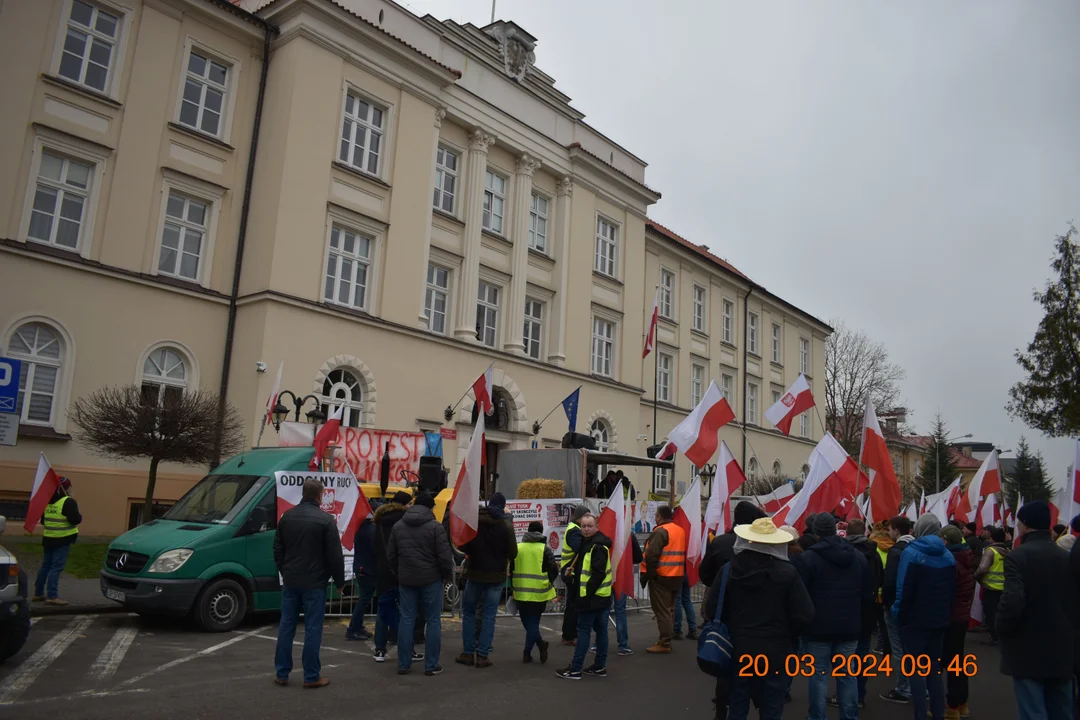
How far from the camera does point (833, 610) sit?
648 cm

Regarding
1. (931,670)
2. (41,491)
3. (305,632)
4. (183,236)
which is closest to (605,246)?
(183,236)

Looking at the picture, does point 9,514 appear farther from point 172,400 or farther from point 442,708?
point 442,708

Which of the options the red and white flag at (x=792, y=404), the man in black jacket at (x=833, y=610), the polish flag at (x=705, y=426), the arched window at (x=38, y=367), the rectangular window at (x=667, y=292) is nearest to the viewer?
the man in black jacket at (x=833, y=610)

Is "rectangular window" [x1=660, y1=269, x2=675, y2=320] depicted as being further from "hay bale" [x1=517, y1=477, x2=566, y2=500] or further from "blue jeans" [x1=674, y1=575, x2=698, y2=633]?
"blue jeans" [x1=674, y1=575, x2=698, y2=633]

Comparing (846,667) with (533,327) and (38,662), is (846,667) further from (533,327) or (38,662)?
(533,327)

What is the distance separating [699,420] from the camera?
1238 cm

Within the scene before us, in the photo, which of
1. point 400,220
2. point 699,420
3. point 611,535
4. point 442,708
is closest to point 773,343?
point 400,220

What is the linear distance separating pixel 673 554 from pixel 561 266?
18.1 meters

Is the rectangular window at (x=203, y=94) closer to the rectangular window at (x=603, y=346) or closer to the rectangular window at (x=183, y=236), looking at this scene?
the rectangular window at (x=183, y=236)

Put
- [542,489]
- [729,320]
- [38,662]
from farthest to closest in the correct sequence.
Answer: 1. [729,320]
2. [542,489]
3. [38,662]

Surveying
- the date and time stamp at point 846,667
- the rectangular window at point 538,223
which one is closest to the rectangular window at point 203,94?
the rectangular window at point 538,223

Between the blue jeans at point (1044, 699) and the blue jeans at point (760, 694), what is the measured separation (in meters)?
1.65

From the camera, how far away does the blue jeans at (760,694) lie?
5.39 metres

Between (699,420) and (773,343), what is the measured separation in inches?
1329
